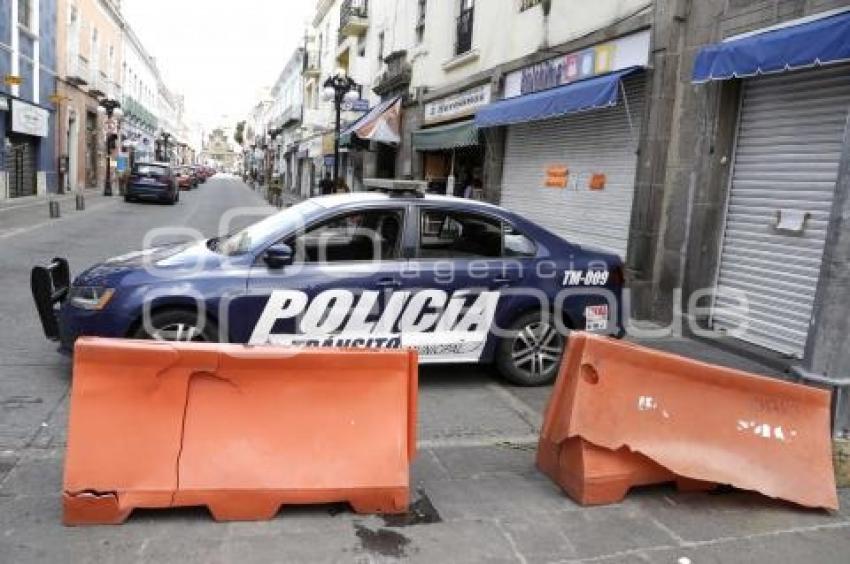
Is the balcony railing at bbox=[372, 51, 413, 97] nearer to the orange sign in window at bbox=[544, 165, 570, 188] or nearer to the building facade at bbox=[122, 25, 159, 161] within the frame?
the orange sign in window at bbox=[544, 165, 570, 188]

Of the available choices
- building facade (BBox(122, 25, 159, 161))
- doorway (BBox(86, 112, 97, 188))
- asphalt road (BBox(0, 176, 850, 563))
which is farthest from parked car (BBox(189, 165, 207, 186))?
asphalt road (BBox(0, 176, 850, 563))

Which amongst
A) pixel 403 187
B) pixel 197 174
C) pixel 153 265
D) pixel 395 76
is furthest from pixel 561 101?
pixel 197 174

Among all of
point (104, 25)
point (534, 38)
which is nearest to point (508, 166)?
point (534, 38)

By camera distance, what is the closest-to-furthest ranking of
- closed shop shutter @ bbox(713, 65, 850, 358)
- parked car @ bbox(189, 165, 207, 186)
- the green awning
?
closed shop shutter @ bbox(713, 65, 850, 358) → the green awning → parked car @ bbox(189, 165, 207, 186)

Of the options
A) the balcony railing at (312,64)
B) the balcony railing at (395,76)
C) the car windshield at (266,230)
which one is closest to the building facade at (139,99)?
the balcony railing at (312,64)

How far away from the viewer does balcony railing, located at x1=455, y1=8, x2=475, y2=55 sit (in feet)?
55.3

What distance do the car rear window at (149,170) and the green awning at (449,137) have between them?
42.0ft

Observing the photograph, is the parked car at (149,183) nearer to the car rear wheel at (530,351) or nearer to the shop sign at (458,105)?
the shop sign at (458,105)

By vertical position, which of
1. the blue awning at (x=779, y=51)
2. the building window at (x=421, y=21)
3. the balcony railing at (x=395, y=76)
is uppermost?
the building window at (x=421, y=21)

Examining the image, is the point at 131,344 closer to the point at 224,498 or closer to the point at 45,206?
the point at 224,498

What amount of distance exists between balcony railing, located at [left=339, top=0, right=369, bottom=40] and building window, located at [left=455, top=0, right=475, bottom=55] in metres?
11.2

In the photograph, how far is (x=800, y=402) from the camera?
4203 millimetres

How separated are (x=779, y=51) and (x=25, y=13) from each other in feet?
82.9

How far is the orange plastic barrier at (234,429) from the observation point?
348 centimetres
